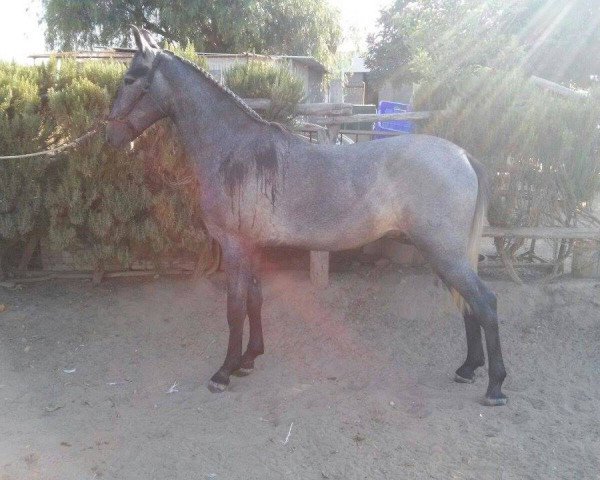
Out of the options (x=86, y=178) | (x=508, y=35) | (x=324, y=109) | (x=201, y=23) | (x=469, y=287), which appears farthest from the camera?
(x=201, y=23)

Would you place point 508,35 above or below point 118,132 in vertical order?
above

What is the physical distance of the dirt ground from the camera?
10.9 ft

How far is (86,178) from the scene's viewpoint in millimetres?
5293

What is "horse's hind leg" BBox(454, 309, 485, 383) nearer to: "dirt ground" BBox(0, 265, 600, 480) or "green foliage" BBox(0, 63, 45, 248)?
"dirt ground" BBox(0, 265, 600, 480)

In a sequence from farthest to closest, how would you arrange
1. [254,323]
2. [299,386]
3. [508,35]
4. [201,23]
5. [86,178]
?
[201,23], [508,35], [86,178], [254,323], [299,386]

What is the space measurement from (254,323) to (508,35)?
7874 millimetres

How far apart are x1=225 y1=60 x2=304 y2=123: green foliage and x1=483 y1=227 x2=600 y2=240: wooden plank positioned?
2378mm

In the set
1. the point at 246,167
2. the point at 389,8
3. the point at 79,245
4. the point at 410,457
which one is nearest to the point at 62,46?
the point at 389,8

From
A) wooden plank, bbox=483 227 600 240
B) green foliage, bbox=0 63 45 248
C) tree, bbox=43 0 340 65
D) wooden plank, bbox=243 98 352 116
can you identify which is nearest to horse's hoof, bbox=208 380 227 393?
green foliage, bbox=0 63 45 248

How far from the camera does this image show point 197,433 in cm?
367

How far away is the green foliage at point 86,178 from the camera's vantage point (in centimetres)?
513

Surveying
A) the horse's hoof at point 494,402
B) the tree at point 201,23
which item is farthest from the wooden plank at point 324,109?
the tree at point 201,23

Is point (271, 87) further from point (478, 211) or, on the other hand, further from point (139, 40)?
point (478, 211)

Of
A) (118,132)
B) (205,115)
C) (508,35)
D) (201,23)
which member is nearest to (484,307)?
(205,115)
